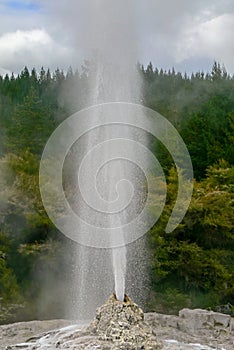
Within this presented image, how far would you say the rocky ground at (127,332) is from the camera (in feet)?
→ 19.8

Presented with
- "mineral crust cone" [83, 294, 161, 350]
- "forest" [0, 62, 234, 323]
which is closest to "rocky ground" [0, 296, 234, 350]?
"mineral crust cone" [83, 294, 161, 350]

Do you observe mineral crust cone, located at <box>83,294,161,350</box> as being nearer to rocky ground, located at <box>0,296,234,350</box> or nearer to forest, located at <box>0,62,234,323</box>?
rocky ground, located at <box>0,296,234,350</box>

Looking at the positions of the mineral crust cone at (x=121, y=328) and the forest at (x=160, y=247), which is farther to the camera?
the forest at (x=160, y=247)

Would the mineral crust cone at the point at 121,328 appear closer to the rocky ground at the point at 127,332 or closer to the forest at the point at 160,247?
the rocky ground at the point at 127,332

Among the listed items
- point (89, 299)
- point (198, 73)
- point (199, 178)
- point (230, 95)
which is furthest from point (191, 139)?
point (198, 73)

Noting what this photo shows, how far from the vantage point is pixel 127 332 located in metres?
6.04

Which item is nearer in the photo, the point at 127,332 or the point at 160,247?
the point at 127,332

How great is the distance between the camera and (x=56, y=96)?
1033 inches

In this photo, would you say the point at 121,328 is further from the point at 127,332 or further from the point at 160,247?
the point at 160,247

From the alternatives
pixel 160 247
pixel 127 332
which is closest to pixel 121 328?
pixel 127 332

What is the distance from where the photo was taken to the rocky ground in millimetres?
6031

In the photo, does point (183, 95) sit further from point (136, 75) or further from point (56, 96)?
point (136, 75)

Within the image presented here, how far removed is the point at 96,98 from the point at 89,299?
3994 mm

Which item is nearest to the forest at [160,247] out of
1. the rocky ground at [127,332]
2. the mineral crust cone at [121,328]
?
the rocky ground at [127,332]
